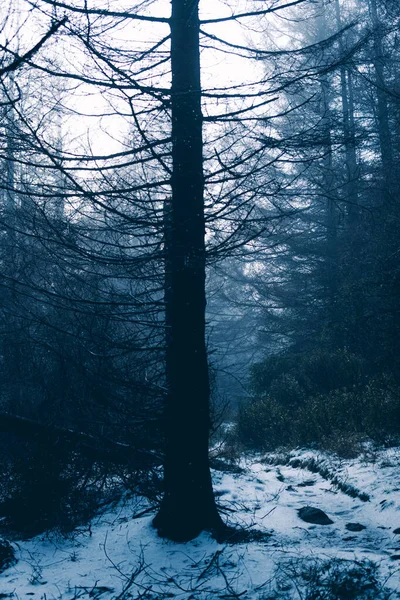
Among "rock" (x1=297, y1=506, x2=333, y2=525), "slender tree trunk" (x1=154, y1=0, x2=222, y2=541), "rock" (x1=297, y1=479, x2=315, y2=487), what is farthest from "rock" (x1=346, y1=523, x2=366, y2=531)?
"rock" (x1=297, y1=479, x2=315, y2=487)

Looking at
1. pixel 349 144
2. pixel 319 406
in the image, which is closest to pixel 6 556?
pixel 349 144

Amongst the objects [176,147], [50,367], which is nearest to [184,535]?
[176,147]

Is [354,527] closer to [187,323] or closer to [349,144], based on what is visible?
[187,323]

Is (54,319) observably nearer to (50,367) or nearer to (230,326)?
(50,367)

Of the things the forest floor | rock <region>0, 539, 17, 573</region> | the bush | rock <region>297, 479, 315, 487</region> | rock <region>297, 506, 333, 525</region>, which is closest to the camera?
the forest floor

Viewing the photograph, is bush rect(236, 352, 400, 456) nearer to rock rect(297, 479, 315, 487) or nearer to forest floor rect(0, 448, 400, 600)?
rock rect(297, 479, 315, 487)

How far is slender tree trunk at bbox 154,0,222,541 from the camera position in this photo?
17.6 ft

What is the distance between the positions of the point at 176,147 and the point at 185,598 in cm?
404

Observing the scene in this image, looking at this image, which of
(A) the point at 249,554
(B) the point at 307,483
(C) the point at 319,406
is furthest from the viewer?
(C) the point at 319,406

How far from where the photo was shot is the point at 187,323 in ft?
18.2

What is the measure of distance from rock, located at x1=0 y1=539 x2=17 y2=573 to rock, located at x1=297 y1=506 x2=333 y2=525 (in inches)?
122

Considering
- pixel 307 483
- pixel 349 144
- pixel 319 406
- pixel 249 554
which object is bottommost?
pixel 307 483

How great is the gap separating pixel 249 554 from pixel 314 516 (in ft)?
5.63

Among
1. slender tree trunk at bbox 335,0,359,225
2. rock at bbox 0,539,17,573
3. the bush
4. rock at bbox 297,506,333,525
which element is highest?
slender tree trunk at bbox 335,0,359,225
